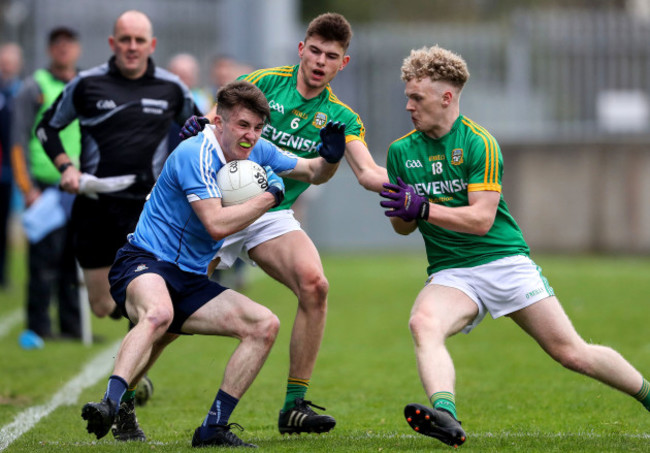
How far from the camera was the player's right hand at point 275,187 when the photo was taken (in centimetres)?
618

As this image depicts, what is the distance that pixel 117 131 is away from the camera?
8172mm

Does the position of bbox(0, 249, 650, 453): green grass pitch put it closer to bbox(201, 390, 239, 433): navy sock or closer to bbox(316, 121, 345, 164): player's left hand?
bbox(201, 390, 239, 433): navy sock

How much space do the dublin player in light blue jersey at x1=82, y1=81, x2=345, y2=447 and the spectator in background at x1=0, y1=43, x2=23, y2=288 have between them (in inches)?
384

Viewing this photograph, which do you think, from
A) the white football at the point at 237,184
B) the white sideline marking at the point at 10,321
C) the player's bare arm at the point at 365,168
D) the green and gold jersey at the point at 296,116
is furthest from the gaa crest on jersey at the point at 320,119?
the white sideline marking at the point at 10,321

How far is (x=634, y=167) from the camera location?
21.0m

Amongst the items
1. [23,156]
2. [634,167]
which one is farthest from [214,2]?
[23,156]

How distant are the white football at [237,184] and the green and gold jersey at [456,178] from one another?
0.87 metres

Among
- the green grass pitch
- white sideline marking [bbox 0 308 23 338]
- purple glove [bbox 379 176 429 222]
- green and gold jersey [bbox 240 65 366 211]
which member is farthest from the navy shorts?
white sideline marking [bbox 0 308 23 338]

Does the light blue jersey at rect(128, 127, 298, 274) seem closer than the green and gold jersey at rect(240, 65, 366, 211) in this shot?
Yes

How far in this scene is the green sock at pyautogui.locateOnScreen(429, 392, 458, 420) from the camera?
574 cm

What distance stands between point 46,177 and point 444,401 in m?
6.76

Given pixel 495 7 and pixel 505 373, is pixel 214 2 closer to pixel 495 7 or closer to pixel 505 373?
pixel 505 373

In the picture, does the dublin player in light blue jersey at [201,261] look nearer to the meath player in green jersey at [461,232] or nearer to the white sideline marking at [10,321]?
the meath player in green jersey at [461,232]

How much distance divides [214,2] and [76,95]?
51.6 ft
